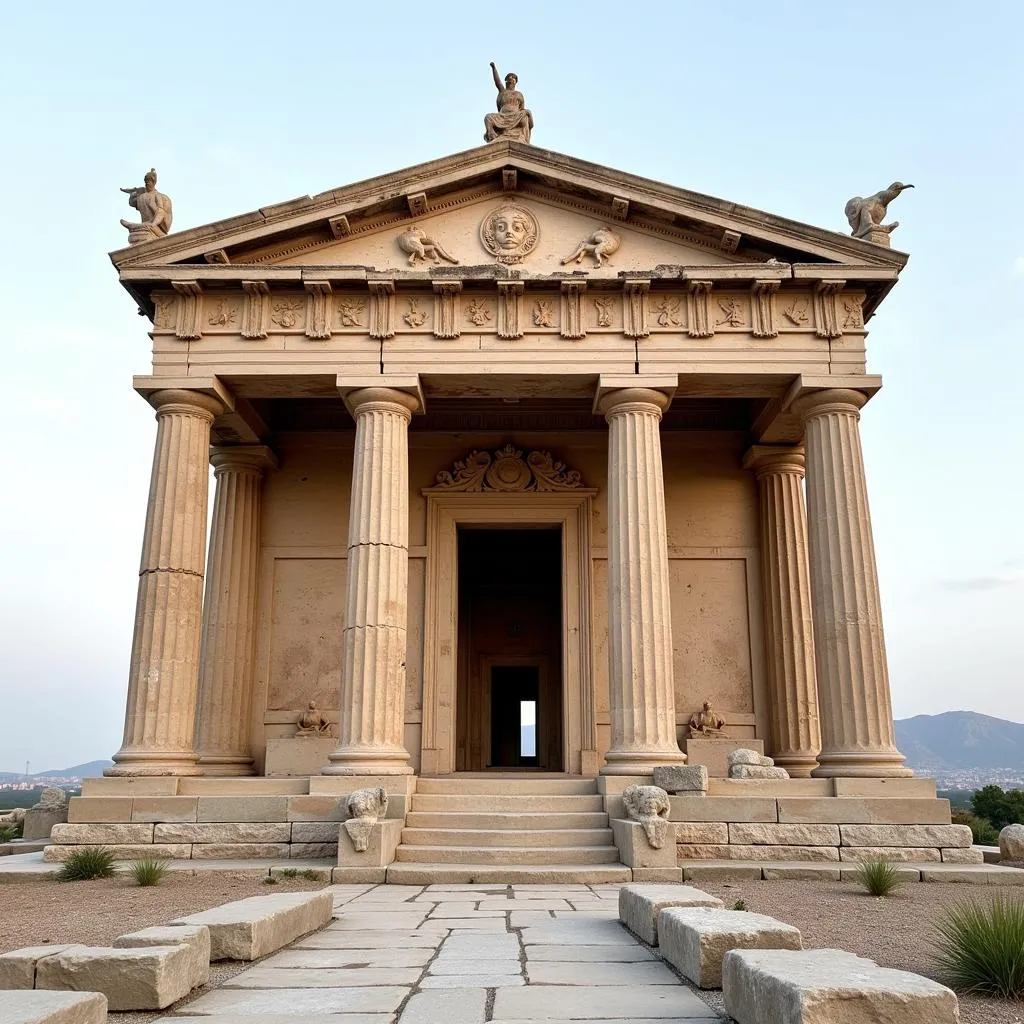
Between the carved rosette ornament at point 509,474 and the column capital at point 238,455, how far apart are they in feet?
11.6

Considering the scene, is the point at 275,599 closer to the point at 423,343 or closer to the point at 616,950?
the point at 423,343

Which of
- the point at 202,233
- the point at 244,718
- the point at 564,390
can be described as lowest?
the point at 244,718

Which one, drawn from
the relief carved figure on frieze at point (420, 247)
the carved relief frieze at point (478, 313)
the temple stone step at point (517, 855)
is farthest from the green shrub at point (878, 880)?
the relief carved figure on frieze at point (420, 247)

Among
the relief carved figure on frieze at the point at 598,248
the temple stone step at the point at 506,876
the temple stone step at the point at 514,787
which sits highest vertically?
the relief carved figure on frieze at the point at 598,248

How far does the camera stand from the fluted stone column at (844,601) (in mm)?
14625

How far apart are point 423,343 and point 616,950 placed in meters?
11.2

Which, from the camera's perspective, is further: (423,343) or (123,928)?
(423,343)

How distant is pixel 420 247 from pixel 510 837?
376 inches

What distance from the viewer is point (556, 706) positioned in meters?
26.8

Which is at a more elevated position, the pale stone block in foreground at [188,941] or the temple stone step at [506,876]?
the pale stone block in foreground at [188,941]

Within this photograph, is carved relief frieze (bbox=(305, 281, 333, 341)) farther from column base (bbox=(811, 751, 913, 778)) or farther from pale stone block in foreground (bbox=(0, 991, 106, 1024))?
pale stone block in foreground (bbox=(0, 991, 106, 1024))

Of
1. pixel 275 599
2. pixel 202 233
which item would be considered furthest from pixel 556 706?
pixel 202 233

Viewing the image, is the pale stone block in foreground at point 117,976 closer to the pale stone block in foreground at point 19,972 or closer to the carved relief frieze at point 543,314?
the pale stone block in foreground at point 19,972

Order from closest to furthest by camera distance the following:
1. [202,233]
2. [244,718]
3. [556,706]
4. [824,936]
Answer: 1. [824,936]
2. [202,233]
3. [244,718]
4. [556,706]
